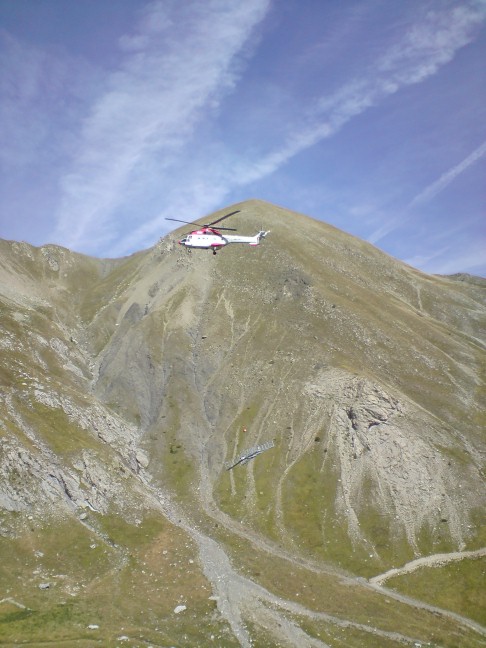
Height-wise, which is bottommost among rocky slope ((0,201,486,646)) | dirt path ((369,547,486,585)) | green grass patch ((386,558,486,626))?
green grass patch ((386,558,486,626))

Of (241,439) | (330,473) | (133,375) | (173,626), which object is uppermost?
(133,375)

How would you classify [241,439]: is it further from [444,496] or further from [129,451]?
[444,496]

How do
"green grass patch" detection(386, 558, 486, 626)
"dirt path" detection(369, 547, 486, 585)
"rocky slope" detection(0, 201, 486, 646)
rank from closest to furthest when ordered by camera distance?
"rocky slope" detection(0, 201, 486, 646) < "green grass patch" detection(386, 558, 486, 626) < "dirt path" detection(369, 547, 486, 585)

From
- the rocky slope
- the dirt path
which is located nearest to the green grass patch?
the rocky slope

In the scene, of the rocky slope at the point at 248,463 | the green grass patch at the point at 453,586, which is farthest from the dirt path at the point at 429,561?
the green grass patch at the point at 453,586

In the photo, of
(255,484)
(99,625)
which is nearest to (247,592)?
(99,625)

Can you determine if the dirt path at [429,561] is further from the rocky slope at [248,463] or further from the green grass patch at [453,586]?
the green grass patch at [453,586]

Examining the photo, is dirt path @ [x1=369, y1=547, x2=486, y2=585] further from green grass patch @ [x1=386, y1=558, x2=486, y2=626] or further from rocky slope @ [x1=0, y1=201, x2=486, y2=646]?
green grass patch @ [x1=386, y1=558, x2=486, y2=626]
